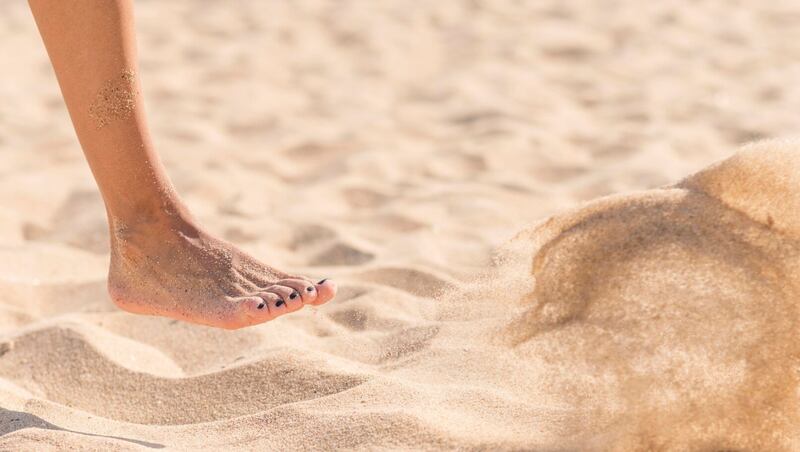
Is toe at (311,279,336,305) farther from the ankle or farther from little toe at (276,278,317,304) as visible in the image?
the ankle

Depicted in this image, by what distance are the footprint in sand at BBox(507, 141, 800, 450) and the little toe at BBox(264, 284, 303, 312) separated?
1.31ft

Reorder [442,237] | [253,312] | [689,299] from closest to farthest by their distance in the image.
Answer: [689,299], [253,312], [442,237]

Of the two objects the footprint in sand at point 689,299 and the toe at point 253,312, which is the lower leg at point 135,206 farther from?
the footprint in sand at point 689,299

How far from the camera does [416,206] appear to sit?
9.81ft

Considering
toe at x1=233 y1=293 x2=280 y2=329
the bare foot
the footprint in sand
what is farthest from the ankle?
the footprint in sand

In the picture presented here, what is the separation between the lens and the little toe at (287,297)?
1.81 m

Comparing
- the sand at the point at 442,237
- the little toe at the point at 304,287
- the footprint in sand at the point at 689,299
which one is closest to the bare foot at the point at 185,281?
the little toe at the point at 304,287

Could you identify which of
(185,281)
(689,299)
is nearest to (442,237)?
(185,281)

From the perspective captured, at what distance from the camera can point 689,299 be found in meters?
1.57

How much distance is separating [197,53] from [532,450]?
12.8 feet

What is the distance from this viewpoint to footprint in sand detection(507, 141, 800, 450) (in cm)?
144

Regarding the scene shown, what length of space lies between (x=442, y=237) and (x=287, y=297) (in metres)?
0.92

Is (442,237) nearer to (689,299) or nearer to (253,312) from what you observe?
(253,312)

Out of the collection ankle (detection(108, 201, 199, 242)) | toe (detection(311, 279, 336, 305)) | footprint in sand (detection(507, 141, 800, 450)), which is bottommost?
footprint in sand (detection(507, 141, 800, 450))
